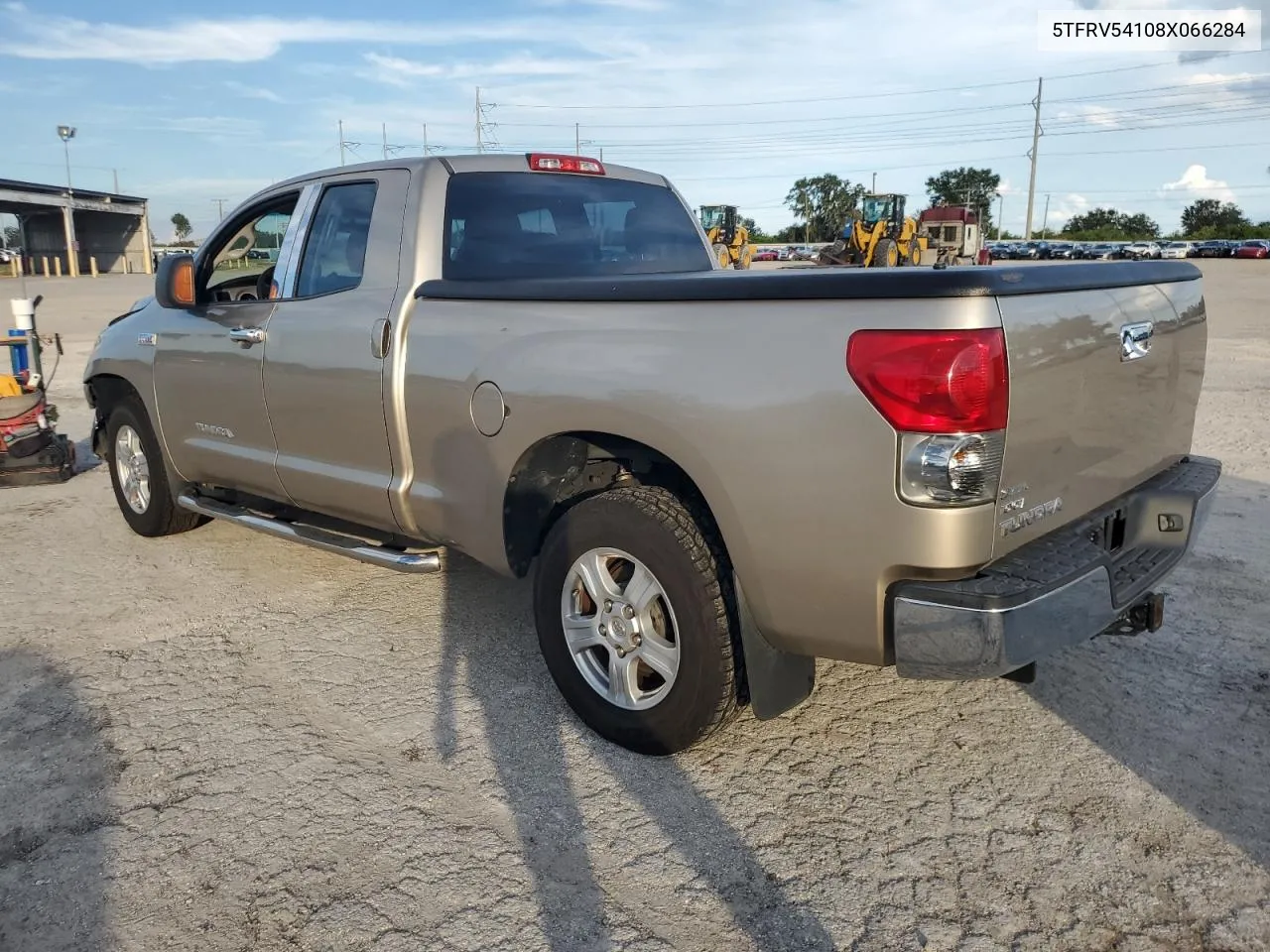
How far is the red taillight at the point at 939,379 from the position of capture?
2475 millimetres

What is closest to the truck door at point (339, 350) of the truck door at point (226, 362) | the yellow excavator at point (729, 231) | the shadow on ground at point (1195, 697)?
the truck door at point (226, 362)

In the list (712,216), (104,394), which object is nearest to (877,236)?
(712,216)

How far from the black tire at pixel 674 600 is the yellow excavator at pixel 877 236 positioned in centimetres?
2153

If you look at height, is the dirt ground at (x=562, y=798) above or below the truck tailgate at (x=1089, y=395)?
below

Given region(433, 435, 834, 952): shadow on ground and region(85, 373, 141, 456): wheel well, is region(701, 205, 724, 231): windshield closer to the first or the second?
region(85, 373, 141, 456): wheel well

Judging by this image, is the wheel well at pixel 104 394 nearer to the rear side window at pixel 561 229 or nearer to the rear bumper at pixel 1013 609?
the rear side window at pixel 561 229

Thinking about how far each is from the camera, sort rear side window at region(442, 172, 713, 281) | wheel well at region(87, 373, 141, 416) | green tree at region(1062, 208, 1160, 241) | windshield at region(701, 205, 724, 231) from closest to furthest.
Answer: rear side window at region(442, 172, 713, 281)
wheel well at region(87, 373, 141, 416)
windshield at region(701, 205, 724, 231)
green tree at region(1062, 208, 1160, 241)

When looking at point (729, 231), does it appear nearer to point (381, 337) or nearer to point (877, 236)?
point (877, 236)

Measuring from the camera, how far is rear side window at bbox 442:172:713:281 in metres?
4.14

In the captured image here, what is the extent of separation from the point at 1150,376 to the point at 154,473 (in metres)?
5.03

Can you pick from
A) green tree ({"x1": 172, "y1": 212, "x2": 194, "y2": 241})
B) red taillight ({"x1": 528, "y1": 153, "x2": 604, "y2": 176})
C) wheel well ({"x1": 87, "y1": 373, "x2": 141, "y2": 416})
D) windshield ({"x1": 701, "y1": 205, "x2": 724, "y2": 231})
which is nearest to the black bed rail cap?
red taillight ({"x1": 528, "y1": 153, "x2": 604, "y2": 176})

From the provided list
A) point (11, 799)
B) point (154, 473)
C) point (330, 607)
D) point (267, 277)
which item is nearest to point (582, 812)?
point (11, 799)

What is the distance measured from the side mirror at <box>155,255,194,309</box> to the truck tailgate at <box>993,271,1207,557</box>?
13.0 feet

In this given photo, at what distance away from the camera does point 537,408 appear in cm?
339
